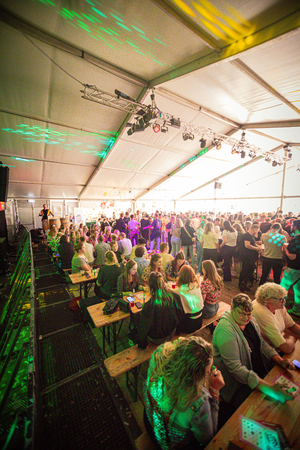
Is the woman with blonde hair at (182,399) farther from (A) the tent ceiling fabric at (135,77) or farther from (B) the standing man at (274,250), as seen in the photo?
(A) the tent ceiling fabric at (135,77)

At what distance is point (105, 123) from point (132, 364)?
697 cm

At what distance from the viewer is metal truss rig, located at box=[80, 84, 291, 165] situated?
4.47 metres

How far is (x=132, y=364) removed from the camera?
180 centimetres

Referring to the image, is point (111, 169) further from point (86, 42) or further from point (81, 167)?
point (86, 42)

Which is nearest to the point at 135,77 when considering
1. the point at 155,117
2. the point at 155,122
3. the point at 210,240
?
the point at 155,117

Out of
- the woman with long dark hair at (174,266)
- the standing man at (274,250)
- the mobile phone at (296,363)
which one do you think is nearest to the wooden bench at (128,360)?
the mobile phone at (296,363)

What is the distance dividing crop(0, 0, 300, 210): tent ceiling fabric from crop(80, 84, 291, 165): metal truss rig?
32 cm

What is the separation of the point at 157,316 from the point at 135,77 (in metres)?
5.47

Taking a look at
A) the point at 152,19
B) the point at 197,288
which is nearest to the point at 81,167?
the point at 152,19

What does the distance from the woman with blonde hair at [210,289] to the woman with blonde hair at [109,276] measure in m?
1.44

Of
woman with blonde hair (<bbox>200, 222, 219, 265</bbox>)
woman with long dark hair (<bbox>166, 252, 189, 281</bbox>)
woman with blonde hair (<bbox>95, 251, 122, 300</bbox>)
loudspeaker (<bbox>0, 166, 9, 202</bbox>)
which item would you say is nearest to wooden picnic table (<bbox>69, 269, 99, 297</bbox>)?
woman with blonde hair (<bbox>95, 251, 122, 300</bbox>)

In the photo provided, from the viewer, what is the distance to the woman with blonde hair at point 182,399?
3.26 ft

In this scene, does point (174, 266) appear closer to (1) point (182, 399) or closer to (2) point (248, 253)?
(2) point (248, 253)

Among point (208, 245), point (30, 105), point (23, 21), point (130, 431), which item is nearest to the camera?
point (130, 431)
